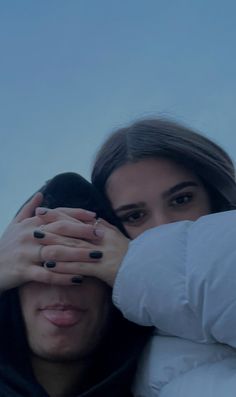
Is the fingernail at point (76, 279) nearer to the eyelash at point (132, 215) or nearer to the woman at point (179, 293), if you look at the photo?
the woman at point (179, 293)

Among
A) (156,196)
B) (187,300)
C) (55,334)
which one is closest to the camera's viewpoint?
(187,300)

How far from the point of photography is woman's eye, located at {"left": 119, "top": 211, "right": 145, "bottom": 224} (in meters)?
1.55

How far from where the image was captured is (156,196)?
1535mm

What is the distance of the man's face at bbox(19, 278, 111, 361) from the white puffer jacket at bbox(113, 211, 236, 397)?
16cm

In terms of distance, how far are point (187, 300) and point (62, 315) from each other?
35 cm

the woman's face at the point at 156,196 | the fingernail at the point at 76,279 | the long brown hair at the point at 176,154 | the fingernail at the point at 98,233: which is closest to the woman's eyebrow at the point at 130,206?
the woman's face at the point at 156,196

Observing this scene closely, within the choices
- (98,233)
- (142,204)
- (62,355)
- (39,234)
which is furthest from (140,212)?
(62,355)

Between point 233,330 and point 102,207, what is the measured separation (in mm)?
626

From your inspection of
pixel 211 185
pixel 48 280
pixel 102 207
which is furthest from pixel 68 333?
pixel 211 185

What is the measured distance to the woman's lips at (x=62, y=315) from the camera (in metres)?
1.24

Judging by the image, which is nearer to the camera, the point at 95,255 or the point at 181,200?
the point at 95,255

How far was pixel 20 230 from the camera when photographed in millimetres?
1349

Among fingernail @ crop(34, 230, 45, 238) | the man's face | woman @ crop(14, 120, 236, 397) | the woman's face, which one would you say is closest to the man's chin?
the man's face

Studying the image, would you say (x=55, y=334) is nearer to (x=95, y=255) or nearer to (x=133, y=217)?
(x=95, y=255)
